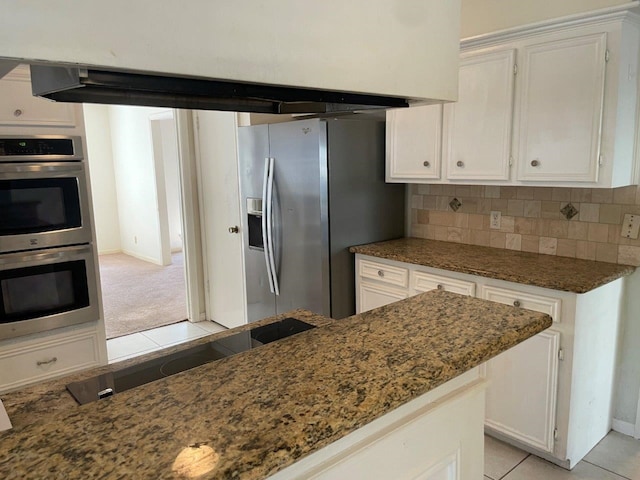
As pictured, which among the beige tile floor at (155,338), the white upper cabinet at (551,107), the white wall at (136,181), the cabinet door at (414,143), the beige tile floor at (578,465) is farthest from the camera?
the white wall at (136,181)

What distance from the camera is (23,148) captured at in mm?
2584

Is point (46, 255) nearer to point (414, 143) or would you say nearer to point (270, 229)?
point (270, 229)

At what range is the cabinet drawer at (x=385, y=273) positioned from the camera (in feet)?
9.53

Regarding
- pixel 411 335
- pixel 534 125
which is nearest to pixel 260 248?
pixel 534 125

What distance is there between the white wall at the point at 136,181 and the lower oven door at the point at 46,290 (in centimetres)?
399

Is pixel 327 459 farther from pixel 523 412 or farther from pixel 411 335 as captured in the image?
pixel 523 412

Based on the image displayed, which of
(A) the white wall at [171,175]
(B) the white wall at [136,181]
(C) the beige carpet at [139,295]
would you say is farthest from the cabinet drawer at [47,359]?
(A) the white wall at [171,175]

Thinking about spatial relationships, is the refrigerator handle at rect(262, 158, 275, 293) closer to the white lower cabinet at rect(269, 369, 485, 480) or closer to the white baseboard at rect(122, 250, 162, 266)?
the white lower cabinet at rect(269, 369, 485, 480)

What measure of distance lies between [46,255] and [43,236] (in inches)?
4.3

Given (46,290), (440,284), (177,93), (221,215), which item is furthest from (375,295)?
(177,93)

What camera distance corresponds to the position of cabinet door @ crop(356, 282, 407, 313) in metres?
2.96

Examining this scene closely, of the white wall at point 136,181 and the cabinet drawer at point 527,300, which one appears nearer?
the cabinet drawer at point 527,300

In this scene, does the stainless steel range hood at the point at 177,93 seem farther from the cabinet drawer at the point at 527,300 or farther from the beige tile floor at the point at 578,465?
the beige tile floor at the point at 578,465

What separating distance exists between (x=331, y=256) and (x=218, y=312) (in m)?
1.87
